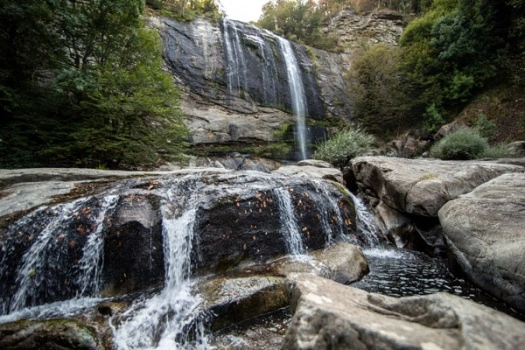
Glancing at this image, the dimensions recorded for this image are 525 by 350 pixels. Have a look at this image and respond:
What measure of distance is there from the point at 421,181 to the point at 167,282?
16.2 ft

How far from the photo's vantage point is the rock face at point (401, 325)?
3.99 ft

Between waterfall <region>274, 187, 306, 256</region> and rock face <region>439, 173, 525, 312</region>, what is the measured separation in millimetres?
2217

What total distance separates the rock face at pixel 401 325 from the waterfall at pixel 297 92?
1215 cm

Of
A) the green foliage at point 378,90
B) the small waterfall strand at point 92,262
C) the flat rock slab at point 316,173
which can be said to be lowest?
the small waterfall strand at point 92,262

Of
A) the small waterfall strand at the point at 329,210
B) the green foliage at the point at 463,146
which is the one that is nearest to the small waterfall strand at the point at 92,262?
the small waterfall strand at the point at 329,210

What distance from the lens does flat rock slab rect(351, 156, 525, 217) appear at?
4.68m

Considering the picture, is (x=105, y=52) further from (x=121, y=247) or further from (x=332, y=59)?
(x=332, y=59)

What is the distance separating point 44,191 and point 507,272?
6145 millimetres

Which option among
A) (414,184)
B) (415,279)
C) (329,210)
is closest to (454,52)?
(414,184)

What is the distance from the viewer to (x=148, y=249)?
3.31 meters

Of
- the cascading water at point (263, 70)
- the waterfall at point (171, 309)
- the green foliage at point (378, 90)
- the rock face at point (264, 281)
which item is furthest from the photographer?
the cascading water at point (263, 70)

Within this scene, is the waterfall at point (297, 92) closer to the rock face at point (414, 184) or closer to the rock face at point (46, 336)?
the rock face at point (414, 184)

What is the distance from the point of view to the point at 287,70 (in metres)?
15.0

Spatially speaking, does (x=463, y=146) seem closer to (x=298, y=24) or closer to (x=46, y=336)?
(x=46, y=336)
